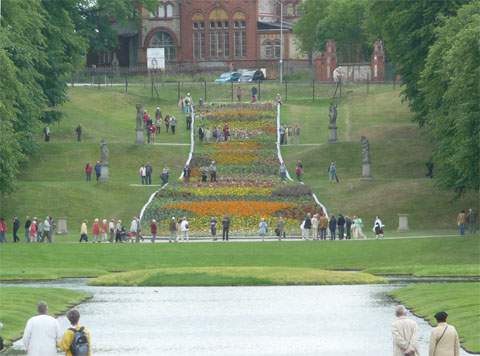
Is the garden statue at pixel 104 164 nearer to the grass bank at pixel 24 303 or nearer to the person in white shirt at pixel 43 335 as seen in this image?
the grass bank at pixel 24 303

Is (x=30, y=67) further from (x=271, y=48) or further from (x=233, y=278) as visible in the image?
(x=271, y=48)

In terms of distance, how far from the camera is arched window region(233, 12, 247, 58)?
176 m

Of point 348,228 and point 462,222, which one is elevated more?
point 462,222

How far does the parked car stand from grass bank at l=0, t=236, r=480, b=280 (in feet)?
236

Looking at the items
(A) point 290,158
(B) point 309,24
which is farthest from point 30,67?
(B) point 309,24

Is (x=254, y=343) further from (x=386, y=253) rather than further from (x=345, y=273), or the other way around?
(x=386, y=253)

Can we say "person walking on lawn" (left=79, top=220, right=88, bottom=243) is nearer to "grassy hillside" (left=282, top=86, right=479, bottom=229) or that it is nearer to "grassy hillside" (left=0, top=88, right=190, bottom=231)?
"grassy hillside" (left=0, top=88, right=190, bottom=231)

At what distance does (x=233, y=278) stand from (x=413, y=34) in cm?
4209

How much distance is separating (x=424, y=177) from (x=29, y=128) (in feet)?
73.6

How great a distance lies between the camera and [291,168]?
113 meters

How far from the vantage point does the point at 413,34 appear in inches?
4218

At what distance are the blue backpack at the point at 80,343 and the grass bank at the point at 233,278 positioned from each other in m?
29.3

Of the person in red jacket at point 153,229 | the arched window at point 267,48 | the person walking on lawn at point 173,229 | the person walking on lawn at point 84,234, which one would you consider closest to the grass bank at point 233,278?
the person walking on lawn at point 84,234

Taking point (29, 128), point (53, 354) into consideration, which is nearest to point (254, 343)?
point (53, 354)
